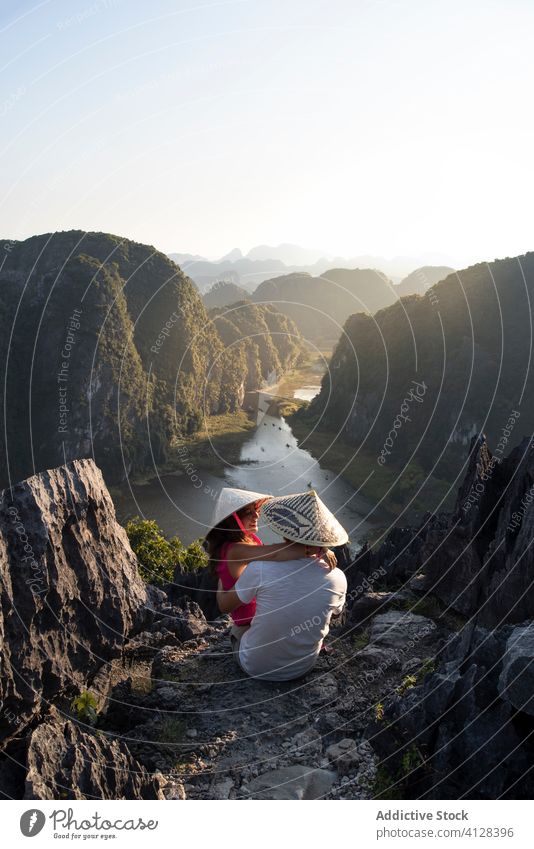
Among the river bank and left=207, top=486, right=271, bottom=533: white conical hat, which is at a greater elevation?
left=207, top=486, right=271, bottom=533: white conical hat

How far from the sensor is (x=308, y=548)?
29.7ft

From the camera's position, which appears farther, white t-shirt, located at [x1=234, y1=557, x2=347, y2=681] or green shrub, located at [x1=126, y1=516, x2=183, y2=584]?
green shrub, located at [x1=126, y1=516, x2=183, y2=584]

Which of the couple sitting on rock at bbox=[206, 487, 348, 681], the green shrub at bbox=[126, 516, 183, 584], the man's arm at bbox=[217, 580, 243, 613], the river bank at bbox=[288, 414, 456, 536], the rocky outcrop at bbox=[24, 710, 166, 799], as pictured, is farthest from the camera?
the river bank at bbox=[288, 414, 456, 536]

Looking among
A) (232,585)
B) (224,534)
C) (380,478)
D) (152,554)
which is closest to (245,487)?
(380,478)

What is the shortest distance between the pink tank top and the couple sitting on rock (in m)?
0.01

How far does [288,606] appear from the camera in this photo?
30.1ft

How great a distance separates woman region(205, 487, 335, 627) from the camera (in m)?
9.00

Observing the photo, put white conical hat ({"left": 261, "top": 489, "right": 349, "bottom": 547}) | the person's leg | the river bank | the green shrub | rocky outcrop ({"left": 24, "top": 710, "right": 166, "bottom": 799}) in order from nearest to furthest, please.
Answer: rocky outcrop ({"left": 24, "top": 710, "right": 166, "bottom": 799})
white conical hat ({"left": 261, "top": 489, "right": 349, "bottom": 547})
the person's leg
the green shrub
the river bank

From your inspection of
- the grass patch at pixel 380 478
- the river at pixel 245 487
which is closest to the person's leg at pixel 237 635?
the river at pixel 245 487

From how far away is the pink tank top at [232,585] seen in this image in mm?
9188

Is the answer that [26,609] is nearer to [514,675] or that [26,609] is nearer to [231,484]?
[514,675]

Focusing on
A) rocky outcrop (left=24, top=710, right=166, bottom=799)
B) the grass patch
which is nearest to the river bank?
the grass patch

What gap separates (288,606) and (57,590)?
4440mm

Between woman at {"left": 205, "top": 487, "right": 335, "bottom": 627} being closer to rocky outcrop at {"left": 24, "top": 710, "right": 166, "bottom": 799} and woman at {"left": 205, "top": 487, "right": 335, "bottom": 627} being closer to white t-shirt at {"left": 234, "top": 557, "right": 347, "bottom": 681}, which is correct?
white t-shirt at {"left": 234, "top": 557, "right": 347, "bottom": 681}
